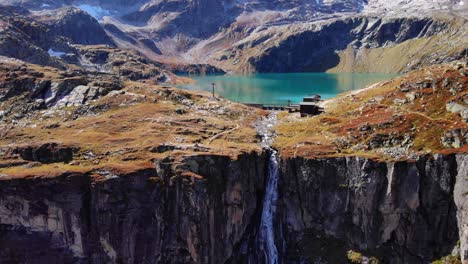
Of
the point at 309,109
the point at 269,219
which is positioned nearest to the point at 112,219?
the point at 269,219

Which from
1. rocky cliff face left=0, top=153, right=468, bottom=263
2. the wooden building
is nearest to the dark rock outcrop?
rocky cliff face left=0, top=153, right=468, bottom=263

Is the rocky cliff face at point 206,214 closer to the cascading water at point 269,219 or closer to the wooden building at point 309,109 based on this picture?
the cascading water at point 269,219

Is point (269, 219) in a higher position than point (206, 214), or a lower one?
lower

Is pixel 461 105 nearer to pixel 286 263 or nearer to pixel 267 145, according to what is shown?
pixel 267 145

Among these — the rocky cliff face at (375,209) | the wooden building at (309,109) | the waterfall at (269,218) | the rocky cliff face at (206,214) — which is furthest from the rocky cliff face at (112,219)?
the wooden building at (309,109)

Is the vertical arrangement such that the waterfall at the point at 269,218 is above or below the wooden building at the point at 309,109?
below

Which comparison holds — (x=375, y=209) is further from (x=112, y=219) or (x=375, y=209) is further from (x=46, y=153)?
(x=46, y=153)

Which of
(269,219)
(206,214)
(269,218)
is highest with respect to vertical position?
(206,214)

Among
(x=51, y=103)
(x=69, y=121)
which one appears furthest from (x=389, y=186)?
(x=51, y=103)
